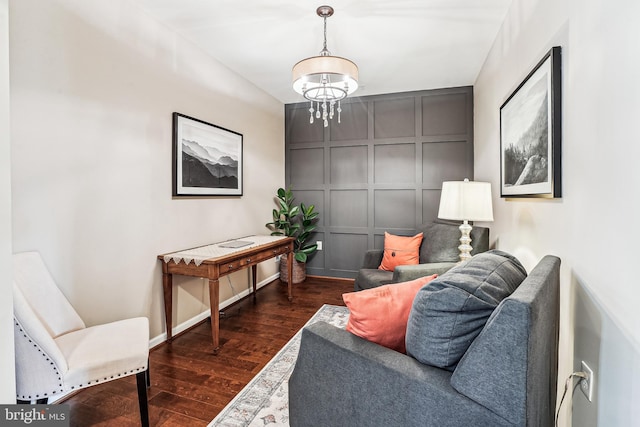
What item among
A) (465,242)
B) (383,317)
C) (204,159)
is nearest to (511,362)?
(383,317)

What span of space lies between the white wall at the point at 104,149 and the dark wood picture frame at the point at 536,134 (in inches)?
101

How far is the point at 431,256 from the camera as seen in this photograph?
10.00 feet

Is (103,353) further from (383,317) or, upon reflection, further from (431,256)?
(431,256)

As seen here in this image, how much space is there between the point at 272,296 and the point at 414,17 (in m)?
3.07

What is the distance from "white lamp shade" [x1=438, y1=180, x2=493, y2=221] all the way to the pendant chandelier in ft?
3.63

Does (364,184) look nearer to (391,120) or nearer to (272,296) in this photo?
(391,120)

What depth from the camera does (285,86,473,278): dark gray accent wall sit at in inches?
156

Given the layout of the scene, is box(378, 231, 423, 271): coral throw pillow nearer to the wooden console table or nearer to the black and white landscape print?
the wooden console table

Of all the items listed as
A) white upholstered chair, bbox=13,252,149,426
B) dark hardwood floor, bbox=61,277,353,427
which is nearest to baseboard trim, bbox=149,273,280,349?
Answer: dark hardwood floor, bbox=61,277,353,427

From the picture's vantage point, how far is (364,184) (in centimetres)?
432

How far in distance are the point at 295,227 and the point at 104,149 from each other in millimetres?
2454

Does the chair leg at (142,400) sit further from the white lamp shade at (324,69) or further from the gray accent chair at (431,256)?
the white lamp shade at (324,69)

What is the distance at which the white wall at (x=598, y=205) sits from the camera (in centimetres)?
97

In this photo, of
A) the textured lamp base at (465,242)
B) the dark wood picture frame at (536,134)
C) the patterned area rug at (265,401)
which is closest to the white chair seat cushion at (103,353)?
the patterned area rug at (265,401)
